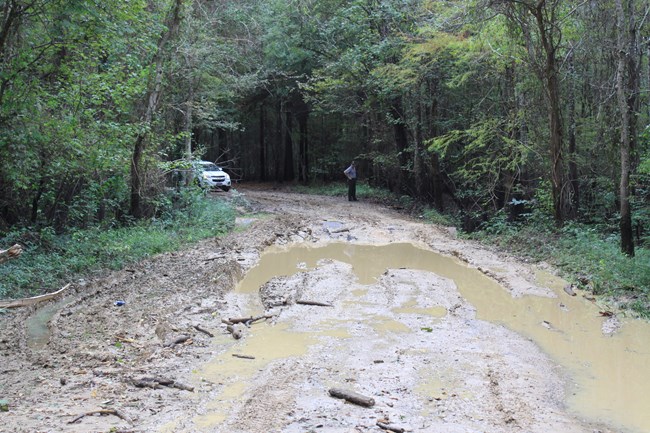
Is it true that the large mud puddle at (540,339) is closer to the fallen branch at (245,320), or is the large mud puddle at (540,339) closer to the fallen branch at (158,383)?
the fallen branch at (245,320)

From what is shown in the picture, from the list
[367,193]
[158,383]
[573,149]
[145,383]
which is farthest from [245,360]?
[367,193]

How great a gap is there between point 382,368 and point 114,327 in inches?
151

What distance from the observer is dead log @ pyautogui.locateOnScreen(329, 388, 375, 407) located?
5.59m

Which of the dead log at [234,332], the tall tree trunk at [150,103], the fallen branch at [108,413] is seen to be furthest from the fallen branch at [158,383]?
the tall tree trunk at [150,103]

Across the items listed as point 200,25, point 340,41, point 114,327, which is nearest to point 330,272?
point 114,327

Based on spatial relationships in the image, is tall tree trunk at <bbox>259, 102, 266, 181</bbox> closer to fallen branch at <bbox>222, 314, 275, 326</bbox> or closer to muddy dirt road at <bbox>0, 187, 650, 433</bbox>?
muddy dirt road at <bbox>0, 187, 650, 433</bbox>

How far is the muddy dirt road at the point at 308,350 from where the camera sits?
212 inches

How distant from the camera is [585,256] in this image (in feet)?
39.1

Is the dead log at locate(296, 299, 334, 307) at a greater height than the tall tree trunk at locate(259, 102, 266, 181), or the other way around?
the tall tree trunk at locate(259, 102, 266, 181)

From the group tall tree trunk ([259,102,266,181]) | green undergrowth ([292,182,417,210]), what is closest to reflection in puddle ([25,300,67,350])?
green undergrowth ([292,182,417,210])

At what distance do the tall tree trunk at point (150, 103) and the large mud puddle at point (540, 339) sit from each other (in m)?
5.17

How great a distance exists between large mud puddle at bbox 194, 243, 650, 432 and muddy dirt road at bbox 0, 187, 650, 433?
39 mm

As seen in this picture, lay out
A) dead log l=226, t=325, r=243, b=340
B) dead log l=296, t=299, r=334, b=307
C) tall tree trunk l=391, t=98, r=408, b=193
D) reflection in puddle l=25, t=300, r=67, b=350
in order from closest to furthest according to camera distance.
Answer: reflection in puddle l=25, t=300, r=67, b=350 < dead log l=226, t=325, r=243, b=340 < dead log l=296, t=299, r=334, b=307 < tall tree trunk l=391, t=98, r=408, b=193

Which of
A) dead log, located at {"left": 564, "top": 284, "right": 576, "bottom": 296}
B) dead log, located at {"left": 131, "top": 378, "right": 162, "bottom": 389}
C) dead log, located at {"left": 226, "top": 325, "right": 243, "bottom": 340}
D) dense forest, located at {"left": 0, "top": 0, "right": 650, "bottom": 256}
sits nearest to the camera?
dead log, located at {"left": 131, "top": 378, "right": 162, "bottom": 389}
